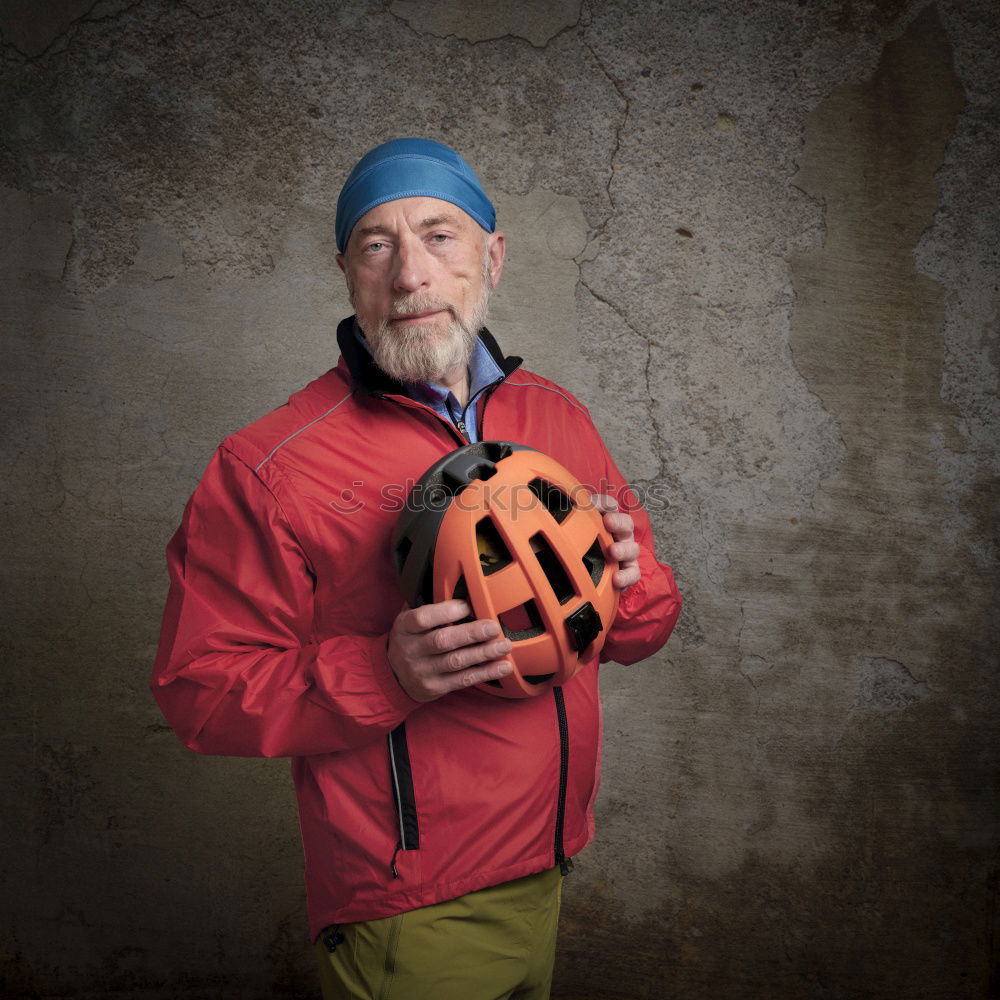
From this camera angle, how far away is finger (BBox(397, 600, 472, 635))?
134cm

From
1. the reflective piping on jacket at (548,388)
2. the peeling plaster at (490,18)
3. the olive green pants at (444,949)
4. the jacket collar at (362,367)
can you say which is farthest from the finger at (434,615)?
the peeling plaster at (490,18)

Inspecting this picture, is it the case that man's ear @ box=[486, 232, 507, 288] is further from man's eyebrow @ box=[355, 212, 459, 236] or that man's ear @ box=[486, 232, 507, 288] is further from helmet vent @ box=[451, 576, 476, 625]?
helmet vent @ box=[451, 576, 476, 625]

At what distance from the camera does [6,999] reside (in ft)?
10.1

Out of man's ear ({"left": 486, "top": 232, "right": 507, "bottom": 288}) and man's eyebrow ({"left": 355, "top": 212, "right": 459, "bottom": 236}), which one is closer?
man's eyebrow ({"left": 355, "top": 212, "right": 459, "bottom": 236})

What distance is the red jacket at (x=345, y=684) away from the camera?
1.47 m

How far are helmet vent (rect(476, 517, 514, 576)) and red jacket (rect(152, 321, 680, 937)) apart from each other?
0.23 meters

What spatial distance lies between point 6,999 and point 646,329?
3.47 metres

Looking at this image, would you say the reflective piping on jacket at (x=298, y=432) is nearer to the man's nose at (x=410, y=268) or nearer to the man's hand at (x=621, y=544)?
the man's nose at (x=410, y=268)

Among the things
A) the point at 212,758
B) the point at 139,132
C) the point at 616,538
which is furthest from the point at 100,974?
the point at 139,132

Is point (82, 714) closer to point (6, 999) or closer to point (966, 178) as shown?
point (6, 999)

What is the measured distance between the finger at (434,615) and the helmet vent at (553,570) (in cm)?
18

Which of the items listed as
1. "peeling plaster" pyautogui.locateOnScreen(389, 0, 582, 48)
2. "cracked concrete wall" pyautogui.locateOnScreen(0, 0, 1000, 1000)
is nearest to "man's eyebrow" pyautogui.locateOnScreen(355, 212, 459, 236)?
"cracked concrete wall" pyautogui.locateOnScreen(0, 0, 1000, 1000)

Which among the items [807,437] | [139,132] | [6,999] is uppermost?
[139,132]

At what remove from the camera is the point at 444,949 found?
1.57 metres
